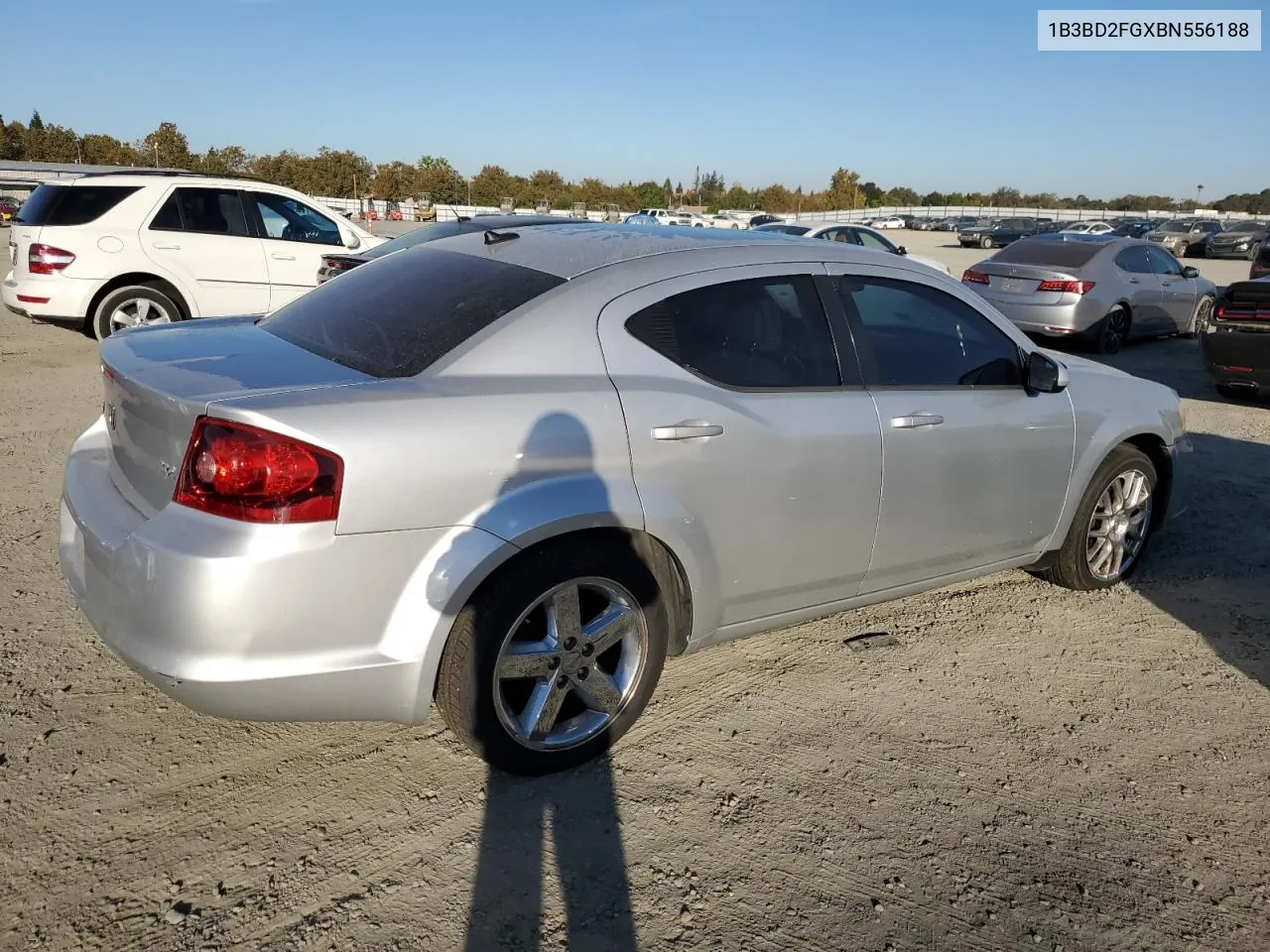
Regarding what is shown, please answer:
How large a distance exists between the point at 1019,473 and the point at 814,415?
1187mm

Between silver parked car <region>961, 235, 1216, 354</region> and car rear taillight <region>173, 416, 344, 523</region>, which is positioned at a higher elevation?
silver parked car <region>961, 235, 1216, 354</region>

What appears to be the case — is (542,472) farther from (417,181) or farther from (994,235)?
(417,181)

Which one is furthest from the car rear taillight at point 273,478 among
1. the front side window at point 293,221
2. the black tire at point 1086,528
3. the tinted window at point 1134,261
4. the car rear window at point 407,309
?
the tinted window at point 1134,261

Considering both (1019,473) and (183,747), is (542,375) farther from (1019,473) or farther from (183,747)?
(1019,473)

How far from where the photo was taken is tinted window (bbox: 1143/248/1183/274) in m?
13.3

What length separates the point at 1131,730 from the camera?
360 cm

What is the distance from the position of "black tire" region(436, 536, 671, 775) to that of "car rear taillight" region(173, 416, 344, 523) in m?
0.53

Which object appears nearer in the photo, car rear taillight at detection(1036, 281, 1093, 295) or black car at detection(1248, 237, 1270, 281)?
car rear taillight at detection(1036, 281, 1093, 295)

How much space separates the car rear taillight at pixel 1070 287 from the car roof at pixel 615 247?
9226 millimetres

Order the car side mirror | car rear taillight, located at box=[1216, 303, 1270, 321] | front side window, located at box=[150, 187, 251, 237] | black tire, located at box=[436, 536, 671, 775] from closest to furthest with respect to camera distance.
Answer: black tire, located at box=[436, 536, 671, 775] < the car side mirror < car rear taillight, located at box=[1216, 303, 1270, 321] < front side window, located at box=[150, 187, 251, 237]

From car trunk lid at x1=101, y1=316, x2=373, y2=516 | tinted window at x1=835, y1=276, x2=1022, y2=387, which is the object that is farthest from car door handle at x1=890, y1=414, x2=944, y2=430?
car trunk lid at x1=101, y1=316, x2=373, y2=516

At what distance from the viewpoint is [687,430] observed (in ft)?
10.3

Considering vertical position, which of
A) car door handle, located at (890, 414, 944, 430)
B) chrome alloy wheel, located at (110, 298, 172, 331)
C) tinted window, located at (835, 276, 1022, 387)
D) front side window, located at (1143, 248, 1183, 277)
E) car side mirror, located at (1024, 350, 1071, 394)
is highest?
front side window, located at (1143, 248, 1183, 277)

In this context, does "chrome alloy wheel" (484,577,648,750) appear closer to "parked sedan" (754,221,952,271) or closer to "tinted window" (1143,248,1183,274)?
"tinted window" (1143,248,1183,274)
